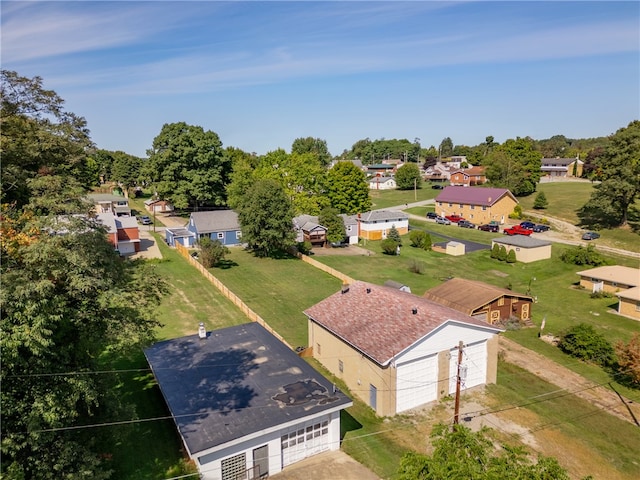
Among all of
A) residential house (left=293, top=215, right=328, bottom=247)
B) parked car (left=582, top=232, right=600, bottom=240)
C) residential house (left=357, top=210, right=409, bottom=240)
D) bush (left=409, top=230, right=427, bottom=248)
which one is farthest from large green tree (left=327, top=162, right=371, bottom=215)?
parked car (left=582, top=232, right=600, bottom=240)

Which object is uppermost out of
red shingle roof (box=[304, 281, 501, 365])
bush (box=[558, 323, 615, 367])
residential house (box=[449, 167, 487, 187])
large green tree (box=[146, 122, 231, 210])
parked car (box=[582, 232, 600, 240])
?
large green tree (box=[146, 122, 231, 210])

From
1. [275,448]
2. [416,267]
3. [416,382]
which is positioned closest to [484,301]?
[416,382]

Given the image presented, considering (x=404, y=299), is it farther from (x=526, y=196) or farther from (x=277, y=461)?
(x=526, y=196)

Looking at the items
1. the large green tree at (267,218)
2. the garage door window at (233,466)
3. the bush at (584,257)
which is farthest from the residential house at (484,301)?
the large green tree at (267,218)

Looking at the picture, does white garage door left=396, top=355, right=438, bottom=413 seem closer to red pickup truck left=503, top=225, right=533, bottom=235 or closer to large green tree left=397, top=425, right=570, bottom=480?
large green tree left=397, top=425, right=570, bottom=480

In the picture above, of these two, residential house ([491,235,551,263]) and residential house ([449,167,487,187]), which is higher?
residential house ([449,167,487,187])

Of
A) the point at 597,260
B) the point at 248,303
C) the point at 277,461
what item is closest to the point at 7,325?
the point at 277,461
